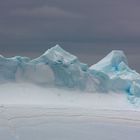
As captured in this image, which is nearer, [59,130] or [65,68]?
[59,130]

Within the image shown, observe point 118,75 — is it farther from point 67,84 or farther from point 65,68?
point 65,68

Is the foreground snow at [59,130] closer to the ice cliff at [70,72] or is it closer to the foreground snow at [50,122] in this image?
the foreground snow at [50,122]

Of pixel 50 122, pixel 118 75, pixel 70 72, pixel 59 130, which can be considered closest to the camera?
pixel 59 130

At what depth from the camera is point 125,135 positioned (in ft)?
24.3

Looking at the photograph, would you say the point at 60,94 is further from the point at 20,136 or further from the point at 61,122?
the point at 20,136

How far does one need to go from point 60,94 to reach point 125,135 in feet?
26.0

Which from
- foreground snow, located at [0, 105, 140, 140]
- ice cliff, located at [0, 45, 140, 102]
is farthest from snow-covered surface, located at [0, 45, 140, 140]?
foreground snow, located at [0, 105, 140, 140]

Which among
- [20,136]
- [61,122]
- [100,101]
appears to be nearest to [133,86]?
[100,101]

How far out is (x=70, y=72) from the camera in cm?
1419

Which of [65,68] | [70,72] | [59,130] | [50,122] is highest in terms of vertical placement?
[65,68]

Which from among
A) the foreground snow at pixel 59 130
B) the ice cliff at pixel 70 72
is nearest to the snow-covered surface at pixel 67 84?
the ice cliff at pixel 70 72

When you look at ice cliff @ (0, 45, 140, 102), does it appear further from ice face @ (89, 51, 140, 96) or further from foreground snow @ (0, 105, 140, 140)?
foreground snow @ (0, 105, 140, 140)

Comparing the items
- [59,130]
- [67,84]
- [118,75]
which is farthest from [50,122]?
[118,75]

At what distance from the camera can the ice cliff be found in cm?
1424
